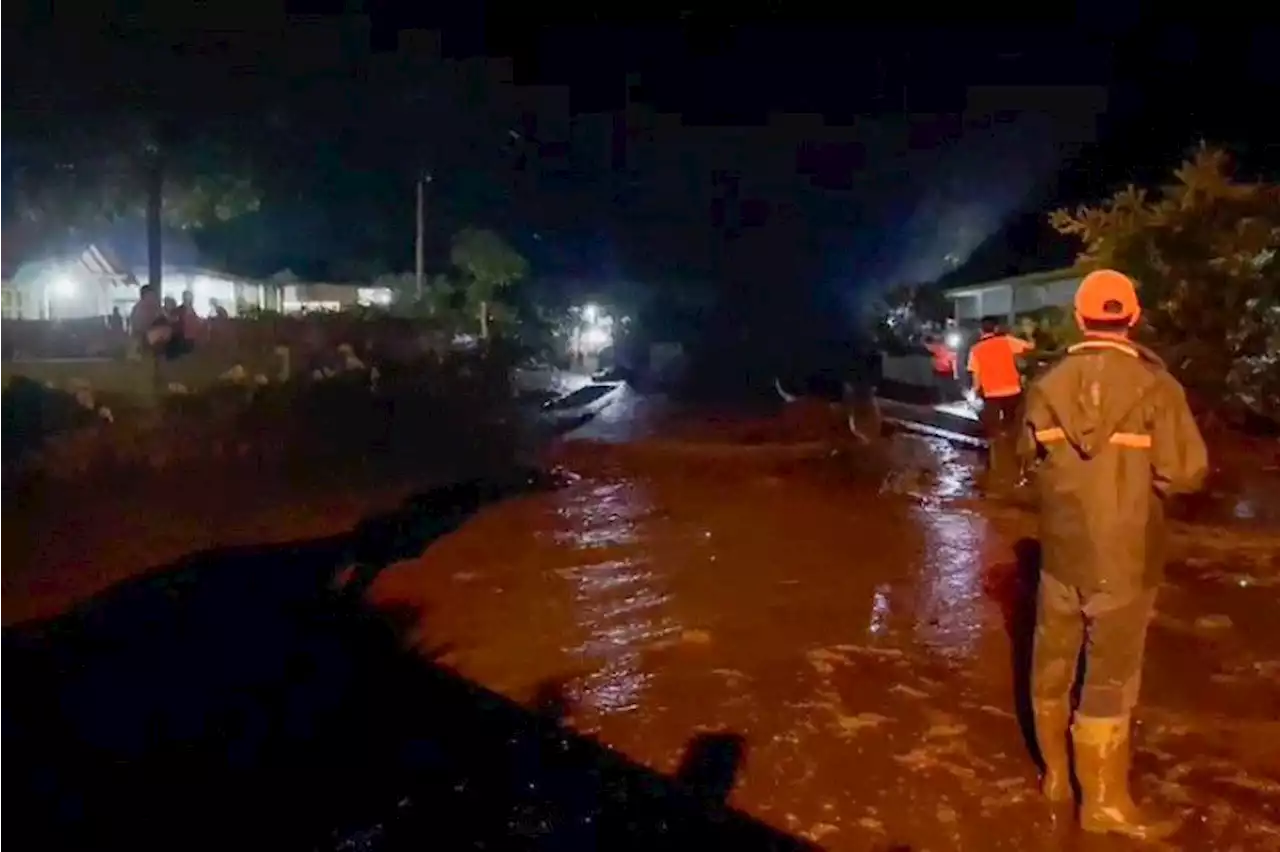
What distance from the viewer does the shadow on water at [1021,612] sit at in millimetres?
6281

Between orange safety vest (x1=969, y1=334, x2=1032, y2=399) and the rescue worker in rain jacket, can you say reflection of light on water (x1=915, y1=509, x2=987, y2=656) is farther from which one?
the rescue worker in rain jacket

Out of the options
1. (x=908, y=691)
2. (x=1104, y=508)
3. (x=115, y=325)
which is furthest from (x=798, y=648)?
(x=115, y=325)

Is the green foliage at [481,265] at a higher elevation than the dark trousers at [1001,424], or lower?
higher

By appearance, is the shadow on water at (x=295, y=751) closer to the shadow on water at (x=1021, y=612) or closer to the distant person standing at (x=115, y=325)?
the shadow on water at (x=1021, y=612)

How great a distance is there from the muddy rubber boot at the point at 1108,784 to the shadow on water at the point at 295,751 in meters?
1.10

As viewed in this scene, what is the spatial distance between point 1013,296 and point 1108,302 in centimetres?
2631

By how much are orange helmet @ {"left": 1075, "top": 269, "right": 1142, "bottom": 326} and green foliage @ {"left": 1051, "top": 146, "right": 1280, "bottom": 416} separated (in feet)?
36.7

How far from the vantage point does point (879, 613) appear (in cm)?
836

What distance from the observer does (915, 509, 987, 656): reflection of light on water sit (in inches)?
306

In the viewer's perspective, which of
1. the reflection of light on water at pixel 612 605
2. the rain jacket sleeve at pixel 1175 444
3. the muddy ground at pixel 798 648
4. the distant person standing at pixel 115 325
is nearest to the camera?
the rain jacket sleeve at pixel 1175 444

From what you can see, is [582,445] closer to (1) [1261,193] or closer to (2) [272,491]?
(2) [272,491]

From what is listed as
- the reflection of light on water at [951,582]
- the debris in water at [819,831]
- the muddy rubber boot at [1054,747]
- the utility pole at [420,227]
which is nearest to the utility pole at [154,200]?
the utility pole at [420,227]

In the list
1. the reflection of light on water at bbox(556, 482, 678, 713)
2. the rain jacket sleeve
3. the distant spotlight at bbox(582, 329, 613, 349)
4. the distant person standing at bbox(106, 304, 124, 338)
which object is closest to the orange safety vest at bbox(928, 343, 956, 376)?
the reflection of light on water at bbox(556, 482, 678, 713)

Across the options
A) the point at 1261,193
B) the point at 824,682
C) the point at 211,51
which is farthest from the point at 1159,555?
the point at 211,51
